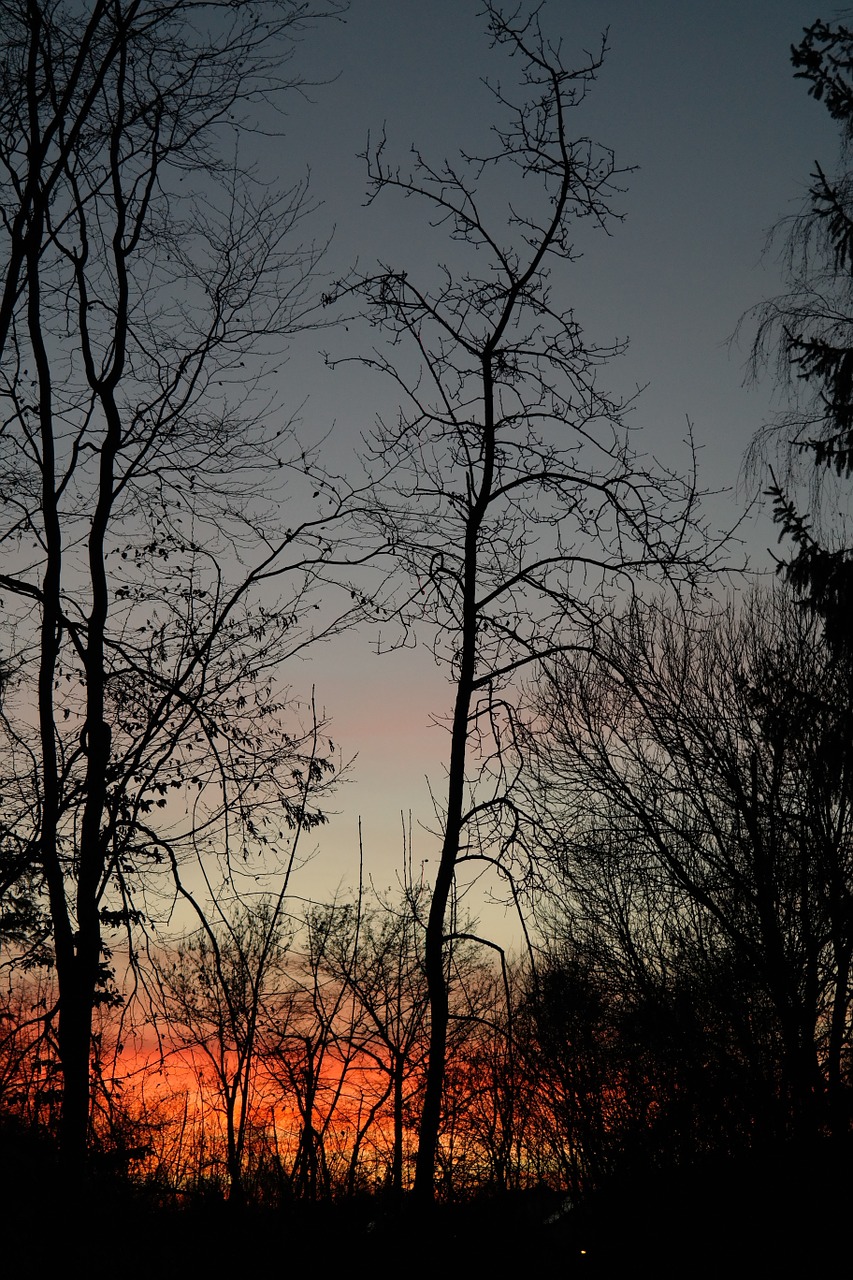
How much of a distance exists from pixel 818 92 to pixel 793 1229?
10976 mm

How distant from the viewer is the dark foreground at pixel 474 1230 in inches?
320

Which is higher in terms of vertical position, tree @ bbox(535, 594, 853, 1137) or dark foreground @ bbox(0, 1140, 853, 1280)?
tree @ bbox(535, 594, 853, 1137)

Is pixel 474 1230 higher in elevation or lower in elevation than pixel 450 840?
lower

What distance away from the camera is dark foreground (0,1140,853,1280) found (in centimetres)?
813

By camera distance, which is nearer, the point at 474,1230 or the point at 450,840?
the point at 450,840

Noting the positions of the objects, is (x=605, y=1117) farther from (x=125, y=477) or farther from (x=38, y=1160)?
(x=125, y=477)

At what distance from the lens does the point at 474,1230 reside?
11.3 m

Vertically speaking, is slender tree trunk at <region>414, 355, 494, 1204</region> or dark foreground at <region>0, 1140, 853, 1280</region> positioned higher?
slender tree trunk at <region>414, 355, 494, 1204</region>

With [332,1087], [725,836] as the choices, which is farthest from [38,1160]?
[725,836]

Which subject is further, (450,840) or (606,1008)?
(606,1008)

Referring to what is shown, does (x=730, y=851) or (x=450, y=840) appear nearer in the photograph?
(x=450, y=840)

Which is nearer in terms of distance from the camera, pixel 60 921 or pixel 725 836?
pixel 60 921

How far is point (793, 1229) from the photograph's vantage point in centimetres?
1023

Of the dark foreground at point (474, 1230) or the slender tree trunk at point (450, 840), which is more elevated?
the slender tree trunk at point (450, 840)
